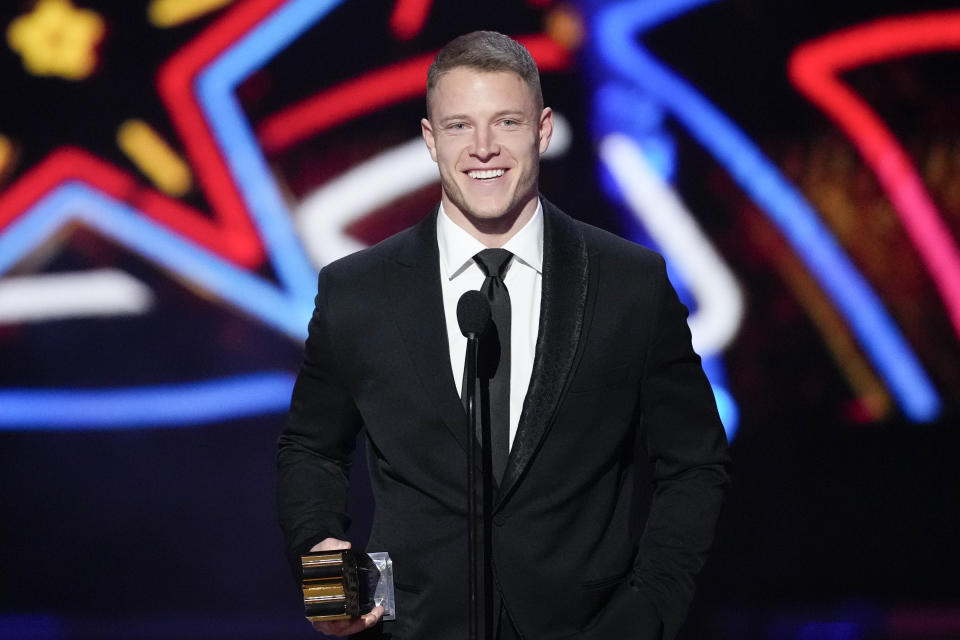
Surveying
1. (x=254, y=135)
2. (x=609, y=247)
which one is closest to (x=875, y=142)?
(x=254, y=135)

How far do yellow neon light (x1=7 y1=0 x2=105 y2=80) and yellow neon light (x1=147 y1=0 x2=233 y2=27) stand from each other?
186mm

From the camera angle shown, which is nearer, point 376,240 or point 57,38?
point 376,240

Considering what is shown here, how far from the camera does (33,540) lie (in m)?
3.88

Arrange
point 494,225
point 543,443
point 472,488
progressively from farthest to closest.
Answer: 1. point 494,225
2. point 543,443
3. point 472,488

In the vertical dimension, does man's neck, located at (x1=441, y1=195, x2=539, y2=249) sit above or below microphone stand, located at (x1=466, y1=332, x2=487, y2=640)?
above

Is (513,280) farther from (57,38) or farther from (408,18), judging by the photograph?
(57,38)

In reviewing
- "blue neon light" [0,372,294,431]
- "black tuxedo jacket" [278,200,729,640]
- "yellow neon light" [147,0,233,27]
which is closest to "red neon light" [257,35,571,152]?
"yellow neon light" [147,0,233,27]

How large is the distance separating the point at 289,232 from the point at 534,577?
235 cm

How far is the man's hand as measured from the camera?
1.46m

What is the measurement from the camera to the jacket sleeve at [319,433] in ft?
5.76

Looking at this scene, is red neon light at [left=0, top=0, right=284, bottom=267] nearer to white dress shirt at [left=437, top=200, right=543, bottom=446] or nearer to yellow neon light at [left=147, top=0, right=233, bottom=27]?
yellow neon light at [left=147, top=0, right=233, bottom=27]

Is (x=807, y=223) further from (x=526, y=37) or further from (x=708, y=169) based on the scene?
(x=526, y=37)

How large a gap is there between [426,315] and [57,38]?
8.85ft

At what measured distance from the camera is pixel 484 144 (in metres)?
1.64
